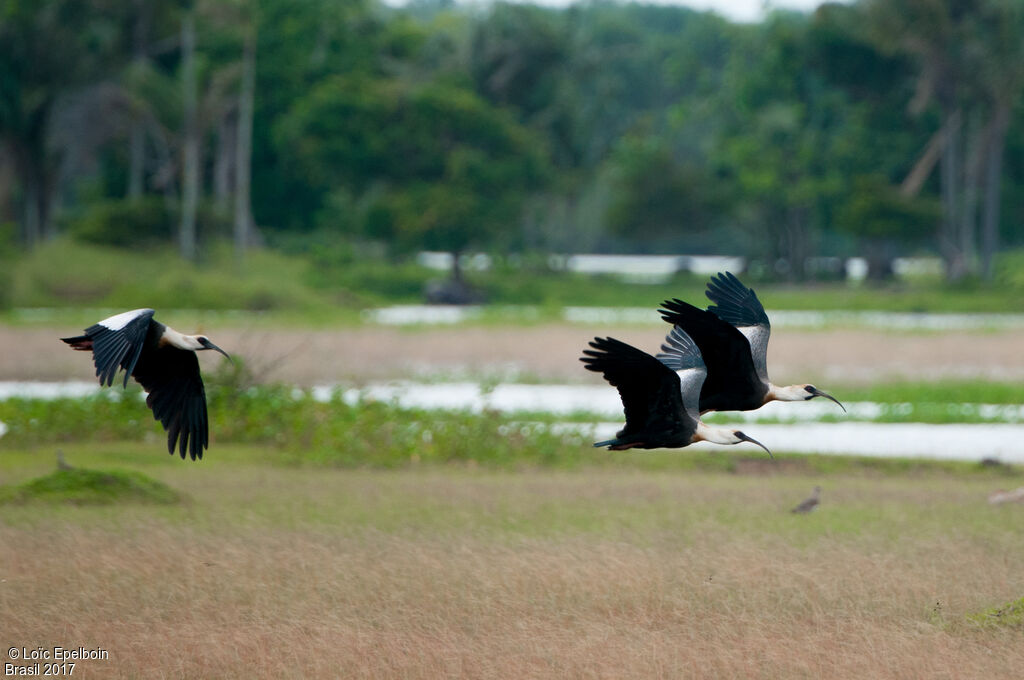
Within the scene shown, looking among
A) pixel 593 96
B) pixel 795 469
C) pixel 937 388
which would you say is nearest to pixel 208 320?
pixel 937 388

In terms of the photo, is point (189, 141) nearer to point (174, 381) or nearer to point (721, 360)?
point (174, 381)

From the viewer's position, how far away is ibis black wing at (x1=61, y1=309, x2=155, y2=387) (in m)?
6.33

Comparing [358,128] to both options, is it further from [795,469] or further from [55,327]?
[795,469]

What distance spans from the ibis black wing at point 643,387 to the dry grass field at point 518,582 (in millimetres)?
1007

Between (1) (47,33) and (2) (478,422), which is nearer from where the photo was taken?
(2) (478,422)

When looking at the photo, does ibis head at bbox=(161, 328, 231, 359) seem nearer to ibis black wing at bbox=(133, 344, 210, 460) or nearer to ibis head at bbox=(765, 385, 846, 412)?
ibis black wing at bbox=(133, 344, 210, 460)

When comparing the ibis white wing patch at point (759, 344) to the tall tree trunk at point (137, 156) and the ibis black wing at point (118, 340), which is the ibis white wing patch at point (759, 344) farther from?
the tall tree trunk at point (137, 156)

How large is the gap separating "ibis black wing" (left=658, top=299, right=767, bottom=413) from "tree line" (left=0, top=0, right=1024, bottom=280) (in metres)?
30.0

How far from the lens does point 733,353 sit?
7094 mm

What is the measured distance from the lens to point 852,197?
4116 centimetres

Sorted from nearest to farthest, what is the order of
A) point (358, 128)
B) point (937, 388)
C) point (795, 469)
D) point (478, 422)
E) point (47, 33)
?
1. point (795, 469)
2. point (478, 422)
3. point (937, 388)
4. point (47, 33)
5. point (358, 128)

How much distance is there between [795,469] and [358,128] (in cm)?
3011

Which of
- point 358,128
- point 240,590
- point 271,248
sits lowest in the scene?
point 240,590

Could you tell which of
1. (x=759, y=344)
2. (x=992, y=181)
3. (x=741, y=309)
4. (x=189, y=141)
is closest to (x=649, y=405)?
(x=759, y=344)
